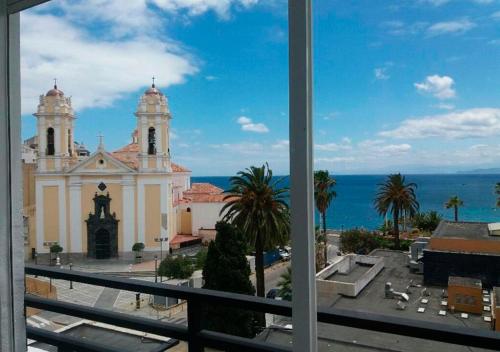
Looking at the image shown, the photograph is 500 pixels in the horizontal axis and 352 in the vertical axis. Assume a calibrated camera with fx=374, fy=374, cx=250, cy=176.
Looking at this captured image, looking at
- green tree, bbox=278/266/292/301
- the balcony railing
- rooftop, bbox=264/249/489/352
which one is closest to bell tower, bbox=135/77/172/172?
the balcony railing

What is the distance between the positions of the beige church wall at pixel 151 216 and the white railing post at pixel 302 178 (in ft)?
3.46

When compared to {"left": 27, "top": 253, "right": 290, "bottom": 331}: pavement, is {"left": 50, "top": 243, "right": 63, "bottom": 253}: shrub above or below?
above

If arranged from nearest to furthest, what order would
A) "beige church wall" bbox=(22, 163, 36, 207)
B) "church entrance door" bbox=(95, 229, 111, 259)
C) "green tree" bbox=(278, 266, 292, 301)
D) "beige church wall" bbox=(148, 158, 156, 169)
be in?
1. "green tree" bbox=(278, 266, 292, 301)
2. "beige church wall" bbox=(22, 163, 36, 207)
3. "church entrance door" bbox=(95, 229, 111, 259)
4. "beige church wall" bbox=(148, 158, 156, 169)

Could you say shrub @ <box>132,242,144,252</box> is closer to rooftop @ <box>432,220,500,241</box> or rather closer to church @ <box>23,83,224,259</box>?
church @ <box>23,83,224,259</box>

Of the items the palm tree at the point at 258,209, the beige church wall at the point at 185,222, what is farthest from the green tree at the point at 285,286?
the beige church wall at the point at 185,222

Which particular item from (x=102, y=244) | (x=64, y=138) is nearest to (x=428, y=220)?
(x=102, y=244)

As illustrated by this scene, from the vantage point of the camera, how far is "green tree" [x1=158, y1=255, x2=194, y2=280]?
1.65 metres

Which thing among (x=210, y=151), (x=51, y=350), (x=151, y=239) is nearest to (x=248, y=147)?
(x=210, y=151)

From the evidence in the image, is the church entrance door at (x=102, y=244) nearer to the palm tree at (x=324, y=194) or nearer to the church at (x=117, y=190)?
the church at (x=117, y=190)

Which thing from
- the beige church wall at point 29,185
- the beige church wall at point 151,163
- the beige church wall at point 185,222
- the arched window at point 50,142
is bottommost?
the beige church wall at point 185,222

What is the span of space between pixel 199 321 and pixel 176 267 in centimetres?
57

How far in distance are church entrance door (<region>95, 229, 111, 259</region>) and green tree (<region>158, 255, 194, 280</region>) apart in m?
0.29

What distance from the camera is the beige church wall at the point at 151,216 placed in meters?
1.79

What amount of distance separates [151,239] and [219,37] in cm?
102
